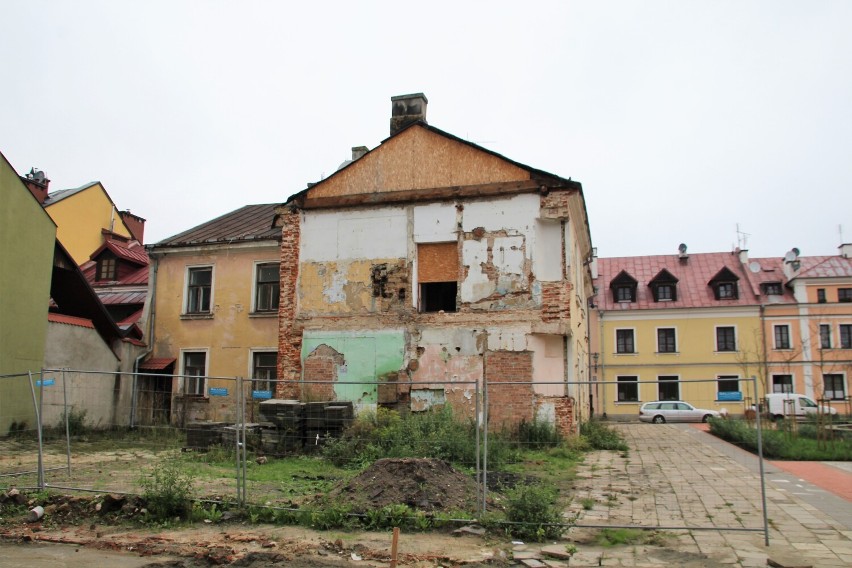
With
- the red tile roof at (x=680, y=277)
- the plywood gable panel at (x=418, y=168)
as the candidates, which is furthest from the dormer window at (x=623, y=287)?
the plywood gable panel at (x=418, y=168)

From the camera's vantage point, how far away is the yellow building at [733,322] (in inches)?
1547

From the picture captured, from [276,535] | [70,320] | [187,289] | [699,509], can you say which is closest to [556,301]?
[699,509]

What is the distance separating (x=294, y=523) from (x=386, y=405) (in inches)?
363

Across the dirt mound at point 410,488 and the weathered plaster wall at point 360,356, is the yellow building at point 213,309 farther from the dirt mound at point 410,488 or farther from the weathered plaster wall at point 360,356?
the dirt mound at point 410,488

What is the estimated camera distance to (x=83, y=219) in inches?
1209

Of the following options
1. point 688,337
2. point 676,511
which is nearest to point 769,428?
point 676,511

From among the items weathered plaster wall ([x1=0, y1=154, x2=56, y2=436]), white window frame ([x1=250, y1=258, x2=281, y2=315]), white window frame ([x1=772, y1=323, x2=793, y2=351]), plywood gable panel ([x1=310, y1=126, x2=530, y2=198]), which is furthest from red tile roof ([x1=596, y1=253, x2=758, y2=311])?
weathered plaster wall ([x1=0, y1=154, x2=56, y2=436])

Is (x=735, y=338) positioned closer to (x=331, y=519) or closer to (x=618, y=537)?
(x=618, y=537)

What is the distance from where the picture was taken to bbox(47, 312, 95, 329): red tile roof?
18.7m

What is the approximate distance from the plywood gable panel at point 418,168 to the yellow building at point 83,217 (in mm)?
16177

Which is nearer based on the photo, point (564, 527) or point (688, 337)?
point (564, 527)

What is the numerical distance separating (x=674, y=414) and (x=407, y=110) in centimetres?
1159

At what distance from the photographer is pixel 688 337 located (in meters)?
41.0

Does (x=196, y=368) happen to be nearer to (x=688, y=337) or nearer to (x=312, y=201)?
(x=312, y=201)
